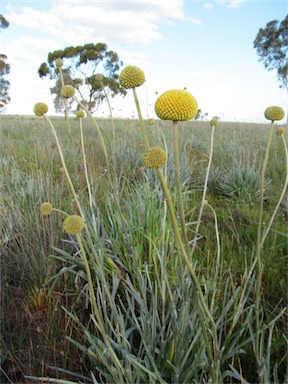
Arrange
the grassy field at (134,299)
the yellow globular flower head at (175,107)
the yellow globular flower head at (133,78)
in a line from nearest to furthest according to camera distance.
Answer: the yellow globular flower head at (175,107), the yellow globular flower head at (133,78), the grassy field at (134,299)

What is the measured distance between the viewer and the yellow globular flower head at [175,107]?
609 mm

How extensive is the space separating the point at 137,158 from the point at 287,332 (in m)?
2.61

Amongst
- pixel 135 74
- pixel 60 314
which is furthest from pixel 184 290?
pixel 135 74

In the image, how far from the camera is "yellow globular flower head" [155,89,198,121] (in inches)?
24.0

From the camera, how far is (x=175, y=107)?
2.00 feet

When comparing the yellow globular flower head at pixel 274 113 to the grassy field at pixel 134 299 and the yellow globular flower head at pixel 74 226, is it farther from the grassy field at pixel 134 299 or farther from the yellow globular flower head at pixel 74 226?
the yellow globular flower head at pixel 74 226

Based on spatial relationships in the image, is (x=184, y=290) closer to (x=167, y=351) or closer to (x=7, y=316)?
(x=167, y=351)

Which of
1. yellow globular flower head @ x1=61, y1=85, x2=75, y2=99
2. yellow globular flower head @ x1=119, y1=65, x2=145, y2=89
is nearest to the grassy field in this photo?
yellow globular flower head @ x1=61, y1=85, x2=75, y2=99

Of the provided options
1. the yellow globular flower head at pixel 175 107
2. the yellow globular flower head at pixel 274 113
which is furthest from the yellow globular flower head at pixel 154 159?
the yellow globular flower head at pixel 274 113

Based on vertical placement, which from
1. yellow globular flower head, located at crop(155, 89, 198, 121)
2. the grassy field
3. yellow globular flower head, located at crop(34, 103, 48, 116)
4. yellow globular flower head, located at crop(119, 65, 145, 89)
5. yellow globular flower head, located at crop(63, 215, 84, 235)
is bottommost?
the grassy field

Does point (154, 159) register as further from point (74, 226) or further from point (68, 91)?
point (68, 91)

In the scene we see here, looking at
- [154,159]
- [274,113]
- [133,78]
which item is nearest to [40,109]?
[133,78]

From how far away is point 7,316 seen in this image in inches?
50.3

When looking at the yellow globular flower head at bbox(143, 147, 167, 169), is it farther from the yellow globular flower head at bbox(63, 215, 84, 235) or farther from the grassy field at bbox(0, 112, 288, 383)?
the yellow globular flower head at bbox(63, 215, 84, 235)
